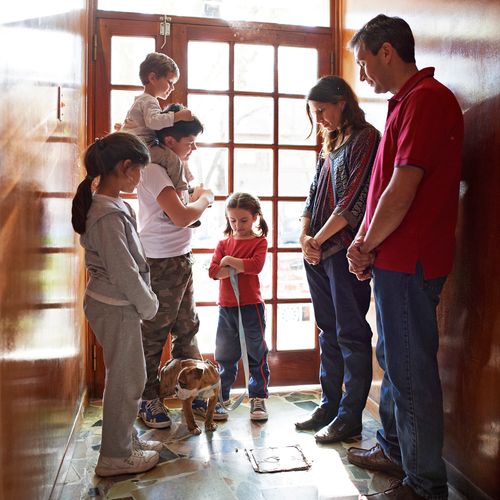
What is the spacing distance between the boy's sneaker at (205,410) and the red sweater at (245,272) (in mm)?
507

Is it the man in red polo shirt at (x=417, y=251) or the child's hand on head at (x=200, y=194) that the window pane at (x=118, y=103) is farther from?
the man in red polo shirt at (x=417, y=251)

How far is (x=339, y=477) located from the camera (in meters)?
2.09

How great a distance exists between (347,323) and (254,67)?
1.60 m

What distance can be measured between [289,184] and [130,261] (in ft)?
4.97

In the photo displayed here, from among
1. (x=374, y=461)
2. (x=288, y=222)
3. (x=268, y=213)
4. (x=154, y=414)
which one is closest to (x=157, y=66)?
(x=268, y=213)

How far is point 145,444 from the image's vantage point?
229cm

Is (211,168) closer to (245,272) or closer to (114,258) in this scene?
(245,272)

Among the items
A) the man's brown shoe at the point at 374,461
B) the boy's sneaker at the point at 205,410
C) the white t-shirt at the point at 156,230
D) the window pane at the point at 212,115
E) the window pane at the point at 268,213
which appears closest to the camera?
the man's brown shoe at the point at 374,461

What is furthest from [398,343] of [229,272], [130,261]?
[229,272]

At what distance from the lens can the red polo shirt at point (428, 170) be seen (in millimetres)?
1660

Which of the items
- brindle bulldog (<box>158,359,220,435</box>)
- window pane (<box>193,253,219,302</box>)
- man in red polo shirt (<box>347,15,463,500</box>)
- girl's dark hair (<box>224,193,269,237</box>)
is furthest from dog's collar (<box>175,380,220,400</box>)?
man in red polo shirt (<box>347,15,463,500</box>)

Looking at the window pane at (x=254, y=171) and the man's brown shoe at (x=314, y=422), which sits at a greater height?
the window pane at (x=254, y=171)

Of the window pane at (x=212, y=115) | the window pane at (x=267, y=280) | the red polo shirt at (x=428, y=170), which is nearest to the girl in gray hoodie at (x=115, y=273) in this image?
the red polo shirt at (x=428, y=170)

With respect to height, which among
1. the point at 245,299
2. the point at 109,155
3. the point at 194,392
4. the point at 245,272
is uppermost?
the point at 109,155
